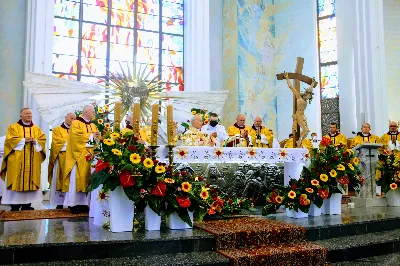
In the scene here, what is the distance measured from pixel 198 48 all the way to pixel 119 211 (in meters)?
8.45

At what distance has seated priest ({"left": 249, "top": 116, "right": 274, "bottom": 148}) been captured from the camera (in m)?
7.49

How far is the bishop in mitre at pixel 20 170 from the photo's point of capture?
7.02 m

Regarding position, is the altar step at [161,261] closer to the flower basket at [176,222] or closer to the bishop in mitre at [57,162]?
the flower basket at [176,222]

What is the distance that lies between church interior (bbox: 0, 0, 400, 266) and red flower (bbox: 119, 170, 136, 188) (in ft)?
0.03

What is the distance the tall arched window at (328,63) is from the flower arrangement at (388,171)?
4.91m

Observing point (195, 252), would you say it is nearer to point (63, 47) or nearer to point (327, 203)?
point (327, 203)

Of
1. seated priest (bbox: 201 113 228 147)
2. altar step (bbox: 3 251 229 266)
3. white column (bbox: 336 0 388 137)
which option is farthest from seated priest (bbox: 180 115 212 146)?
white column (bbox: 336 0 388 137)

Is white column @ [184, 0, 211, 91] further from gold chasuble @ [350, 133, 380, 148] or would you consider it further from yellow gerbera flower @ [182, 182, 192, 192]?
yellow gerbera flower @ [182, 182, 192, 192]

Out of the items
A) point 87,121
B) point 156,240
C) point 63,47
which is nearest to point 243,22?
point 63,47

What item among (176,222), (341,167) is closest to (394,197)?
(341,167)

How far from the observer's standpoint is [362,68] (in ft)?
38.1

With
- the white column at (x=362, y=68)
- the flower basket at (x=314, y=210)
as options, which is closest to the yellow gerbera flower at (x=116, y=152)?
the flower basket at (x=314, y=210)

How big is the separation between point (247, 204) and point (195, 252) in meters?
2.11

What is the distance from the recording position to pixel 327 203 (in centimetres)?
603
